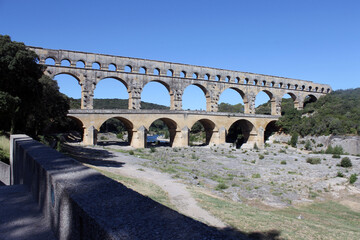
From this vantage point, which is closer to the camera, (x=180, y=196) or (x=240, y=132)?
(x=180, y=196)

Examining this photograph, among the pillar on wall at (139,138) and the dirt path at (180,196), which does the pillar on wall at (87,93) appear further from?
the dirt path at (180,196)

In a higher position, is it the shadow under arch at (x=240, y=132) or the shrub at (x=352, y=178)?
the shadow under arch at (x=240, y=132)

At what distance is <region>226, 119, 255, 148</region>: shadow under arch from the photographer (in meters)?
37.2

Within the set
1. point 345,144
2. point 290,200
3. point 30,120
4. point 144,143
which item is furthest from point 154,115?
point 345,144

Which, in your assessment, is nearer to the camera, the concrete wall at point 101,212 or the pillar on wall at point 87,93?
the concrete wall at point 101,212

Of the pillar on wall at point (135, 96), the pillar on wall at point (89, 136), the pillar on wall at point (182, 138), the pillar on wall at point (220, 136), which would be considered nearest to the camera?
the pillar on wall at point (89, 136)

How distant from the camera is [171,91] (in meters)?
33.4

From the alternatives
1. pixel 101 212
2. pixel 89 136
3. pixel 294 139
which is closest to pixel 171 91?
pixel 89 136

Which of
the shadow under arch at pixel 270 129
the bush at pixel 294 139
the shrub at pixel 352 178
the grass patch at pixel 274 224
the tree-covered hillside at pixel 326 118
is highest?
Answer: the tree-covered hillside at pixel 326 118

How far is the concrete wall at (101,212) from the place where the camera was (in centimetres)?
200

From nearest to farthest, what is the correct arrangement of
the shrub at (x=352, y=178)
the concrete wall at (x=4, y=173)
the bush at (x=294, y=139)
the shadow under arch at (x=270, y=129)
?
the concrete wall at (x=4, y=173) < the shrub at (x=352, y=178) < the bush at (x=294, y=139) < the shadow under arch at (x=270, y=129)

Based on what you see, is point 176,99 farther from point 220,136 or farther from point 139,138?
point 139,138

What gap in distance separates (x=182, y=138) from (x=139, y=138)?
202 inches

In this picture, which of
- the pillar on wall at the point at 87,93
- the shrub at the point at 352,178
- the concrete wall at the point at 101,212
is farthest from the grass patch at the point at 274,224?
the pillar on wall at the point at 87,93
